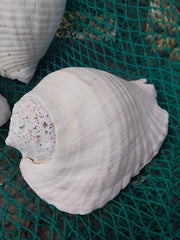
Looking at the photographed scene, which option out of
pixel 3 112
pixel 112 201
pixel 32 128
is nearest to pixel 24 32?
pixel 3 112

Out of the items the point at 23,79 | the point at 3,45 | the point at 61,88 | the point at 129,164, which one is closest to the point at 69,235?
the point at 129,164

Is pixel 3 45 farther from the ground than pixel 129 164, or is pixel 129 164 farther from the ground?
pixel 3 45

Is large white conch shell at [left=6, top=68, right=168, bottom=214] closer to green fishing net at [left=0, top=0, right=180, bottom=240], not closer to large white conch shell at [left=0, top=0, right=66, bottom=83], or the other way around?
green fishing net at [left=0, top=0, right=180, bottom=240]

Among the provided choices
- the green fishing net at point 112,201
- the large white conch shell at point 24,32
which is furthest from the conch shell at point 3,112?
the large white conch shell at point 24,32

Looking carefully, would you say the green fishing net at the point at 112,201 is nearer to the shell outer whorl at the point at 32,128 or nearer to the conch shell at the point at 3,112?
the conch shell at the point at 3,112

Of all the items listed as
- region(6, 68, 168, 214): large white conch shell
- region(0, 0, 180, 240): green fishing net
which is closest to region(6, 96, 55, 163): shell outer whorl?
region(6, 68, 168, 214): large white conch shell

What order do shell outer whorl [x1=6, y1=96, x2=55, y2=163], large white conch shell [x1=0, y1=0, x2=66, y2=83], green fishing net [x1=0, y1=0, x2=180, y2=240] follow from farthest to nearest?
large white conch shell [x1=0, y1=0, x2=66, y2=83], green fishing net [x1=0, y1=0, x2=180, y2=240], shell outer whorl [x1=6, y1=96, x2=55, y2=163]

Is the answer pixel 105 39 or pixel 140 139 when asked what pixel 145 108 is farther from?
pixel 105 39
